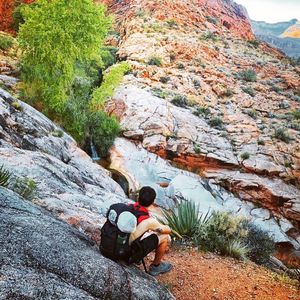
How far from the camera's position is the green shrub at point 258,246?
6797mm

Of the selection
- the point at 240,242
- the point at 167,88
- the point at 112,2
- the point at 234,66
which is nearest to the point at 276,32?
the point at 112,2

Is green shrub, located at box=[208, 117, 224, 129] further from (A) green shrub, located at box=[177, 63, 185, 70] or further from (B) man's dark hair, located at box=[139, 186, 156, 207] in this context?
(B) man's dark hair, located at box=[139, 186, 156, 207]

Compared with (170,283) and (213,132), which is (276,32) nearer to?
(213,132)

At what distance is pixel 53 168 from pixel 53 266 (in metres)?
5.01

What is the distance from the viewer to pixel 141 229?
12.8ft

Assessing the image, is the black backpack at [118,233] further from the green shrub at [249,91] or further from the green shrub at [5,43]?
the green shrub at [249,91]

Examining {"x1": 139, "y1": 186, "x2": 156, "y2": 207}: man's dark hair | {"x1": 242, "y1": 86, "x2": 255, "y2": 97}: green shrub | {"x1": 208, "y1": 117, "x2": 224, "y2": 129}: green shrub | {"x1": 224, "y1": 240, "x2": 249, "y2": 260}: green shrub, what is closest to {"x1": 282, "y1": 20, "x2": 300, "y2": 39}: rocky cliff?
{"x1": 242, "y1": 86, "x2": 255, "y2": 97}: green shrub

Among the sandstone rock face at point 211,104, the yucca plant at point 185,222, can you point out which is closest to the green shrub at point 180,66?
the sandstone rock face at point 211,104

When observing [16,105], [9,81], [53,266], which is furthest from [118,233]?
[9,81]

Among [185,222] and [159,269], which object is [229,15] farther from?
[159,269]

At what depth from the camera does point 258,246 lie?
6.98 meters

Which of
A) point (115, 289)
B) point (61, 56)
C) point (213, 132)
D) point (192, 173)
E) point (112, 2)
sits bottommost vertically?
point (192, 173)

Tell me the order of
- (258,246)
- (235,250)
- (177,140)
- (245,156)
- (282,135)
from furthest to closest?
(282,135), (177,140), (245,156), (258,246), (235,250)

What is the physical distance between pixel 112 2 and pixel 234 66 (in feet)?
77.1
